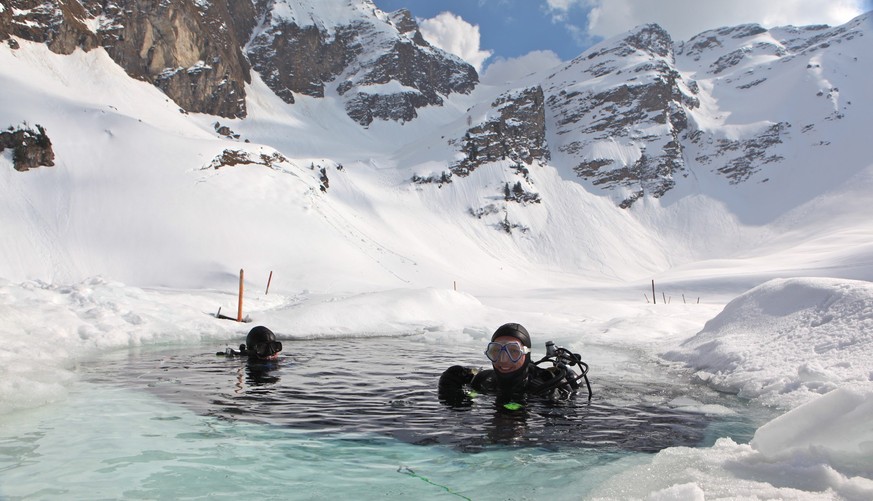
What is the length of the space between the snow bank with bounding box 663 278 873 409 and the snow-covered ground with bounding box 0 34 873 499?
0.04m

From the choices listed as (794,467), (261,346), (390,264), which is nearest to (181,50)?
(390,264)

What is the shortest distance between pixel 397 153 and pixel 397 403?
94028 mm

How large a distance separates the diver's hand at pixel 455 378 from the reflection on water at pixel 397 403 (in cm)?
30

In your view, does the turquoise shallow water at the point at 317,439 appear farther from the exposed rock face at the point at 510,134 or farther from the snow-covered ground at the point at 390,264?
the exposed rock face at the point at 510,134

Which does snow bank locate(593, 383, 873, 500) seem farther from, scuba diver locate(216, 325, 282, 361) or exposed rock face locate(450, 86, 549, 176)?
exposed rock face locate(450, 86, 549, 176)

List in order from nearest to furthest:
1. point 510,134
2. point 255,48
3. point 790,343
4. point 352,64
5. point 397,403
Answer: point 397,403, point 790,343, point 510,134, point 255,48, point 352,64

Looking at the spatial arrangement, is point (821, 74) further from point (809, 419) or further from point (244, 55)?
point (809, 419)

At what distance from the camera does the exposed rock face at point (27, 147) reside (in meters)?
41.6

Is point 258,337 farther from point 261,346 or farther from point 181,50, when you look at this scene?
point 181,50

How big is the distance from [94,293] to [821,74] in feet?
437

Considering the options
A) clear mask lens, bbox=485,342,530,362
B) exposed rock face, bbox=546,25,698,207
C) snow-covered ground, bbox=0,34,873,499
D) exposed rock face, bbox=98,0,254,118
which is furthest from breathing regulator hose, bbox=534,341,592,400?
exposed rock face, bbox=546,25,698,207

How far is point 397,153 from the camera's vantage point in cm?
10000

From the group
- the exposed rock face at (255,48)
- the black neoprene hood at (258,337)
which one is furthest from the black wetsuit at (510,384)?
the exposed rock face at (255,48)

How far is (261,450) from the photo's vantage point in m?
5.54
